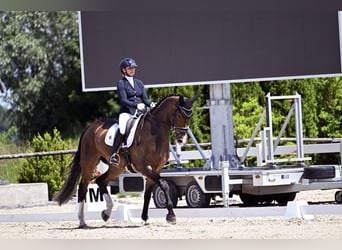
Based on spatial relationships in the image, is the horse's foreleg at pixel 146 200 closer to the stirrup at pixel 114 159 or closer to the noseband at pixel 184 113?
the stirrup at pixel 114 159

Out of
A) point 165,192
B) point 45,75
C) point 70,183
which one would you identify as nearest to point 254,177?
point 165,192

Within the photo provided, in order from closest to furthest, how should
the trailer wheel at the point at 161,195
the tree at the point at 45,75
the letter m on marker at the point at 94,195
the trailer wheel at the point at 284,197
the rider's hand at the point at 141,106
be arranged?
the rider's hand at the point at 141,106, the letter m on marker at the point at 94,195, the trailer wheel at the point at 161,195, the trailer wheel at the point at 284,197, the tree at the point at 45,75

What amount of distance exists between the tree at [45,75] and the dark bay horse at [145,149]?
57.6ft

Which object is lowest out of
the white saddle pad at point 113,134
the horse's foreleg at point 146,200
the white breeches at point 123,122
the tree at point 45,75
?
the horse's foreleg at point 146,200

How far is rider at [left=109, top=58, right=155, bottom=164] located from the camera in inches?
422

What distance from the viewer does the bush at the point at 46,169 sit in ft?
56.6

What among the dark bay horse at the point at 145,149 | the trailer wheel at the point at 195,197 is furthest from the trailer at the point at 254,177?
the dark bay horse at the point at 145,149

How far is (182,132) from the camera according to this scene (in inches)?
408

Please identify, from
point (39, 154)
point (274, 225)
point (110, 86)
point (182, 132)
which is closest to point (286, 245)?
point (274, 225)

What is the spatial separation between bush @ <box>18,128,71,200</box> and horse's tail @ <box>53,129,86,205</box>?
570 centimetres

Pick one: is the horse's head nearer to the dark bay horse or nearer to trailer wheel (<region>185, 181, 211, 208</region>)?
the dark bay horse

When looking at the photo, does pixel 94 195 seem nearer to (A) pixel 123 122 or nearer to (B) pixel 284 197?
(A) pixel 123 122

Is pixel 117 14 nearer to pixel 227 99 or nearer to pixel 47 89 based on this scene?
pixel 227 99

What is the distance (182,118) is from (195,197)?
9.19 ft
